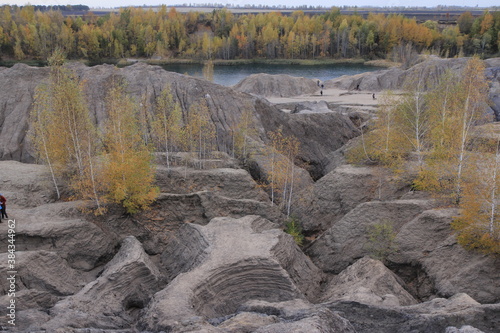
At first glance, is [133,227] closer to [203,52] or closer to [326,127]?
[326,127]

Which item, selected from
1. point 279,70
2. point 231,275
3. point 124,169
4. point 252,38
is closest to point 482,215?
point 231,275

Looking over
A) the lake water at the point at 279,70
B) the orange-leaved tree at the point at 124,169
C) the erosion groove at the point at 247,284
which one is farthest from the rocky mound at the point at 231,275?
the lake water at the point at 279,70

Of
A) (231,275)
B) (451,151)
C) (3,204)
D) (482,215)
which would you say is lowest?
(231,275)

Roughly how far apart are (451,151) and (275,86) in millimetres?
66806

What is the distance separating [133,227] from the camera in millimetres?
30328

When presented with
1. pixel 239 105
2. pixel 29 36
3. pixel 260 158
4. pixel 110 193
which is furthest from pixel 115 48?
pixel 110 193

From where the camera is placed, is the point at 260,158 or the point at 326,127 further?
the point at 326,127

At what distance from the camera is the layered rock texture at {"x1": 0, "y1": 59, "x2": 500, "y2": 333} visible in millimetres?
17906

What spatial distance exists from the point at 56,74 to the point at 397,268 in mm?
26586

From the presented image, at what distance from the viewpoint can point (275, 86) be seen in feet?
306

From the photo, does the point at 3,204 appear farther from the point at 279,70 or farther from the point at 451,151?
the point at 279,70

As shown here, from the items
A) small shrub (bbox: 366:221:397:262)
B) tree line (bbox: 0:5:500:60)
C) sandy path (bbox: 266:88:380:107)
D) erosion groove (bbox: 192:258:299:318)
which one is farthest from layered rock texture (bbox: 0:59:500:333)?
tree line (bbox: 0:5:500:60)

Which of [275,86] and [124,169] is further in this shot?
[275,86]

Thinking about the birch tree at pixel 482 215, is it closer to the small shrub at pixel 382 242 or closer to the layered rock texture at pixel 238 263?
the layered rock texture at pixel 238 263
